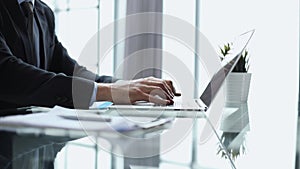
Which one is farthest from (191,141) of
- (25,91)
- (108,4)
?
(108,4)

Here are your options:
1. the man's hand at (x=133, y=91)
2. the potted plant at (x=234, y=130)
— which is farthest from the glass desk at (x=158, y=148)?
the man's hand at (x=133, y=91)

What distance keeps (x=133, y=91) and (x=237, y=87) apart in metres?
0.67

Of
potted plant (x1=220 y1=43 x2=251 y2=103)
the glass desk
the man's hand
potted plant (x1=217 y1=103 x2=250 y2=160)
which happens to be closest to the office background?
potted plant (x1=220 y1=43 x2=251 y2=103)

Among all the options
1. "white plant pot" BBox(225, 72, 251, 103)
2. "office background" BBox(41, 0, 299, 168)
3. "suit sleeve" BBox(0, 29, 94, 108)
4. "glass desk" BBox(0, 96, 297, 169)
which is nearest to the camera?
"glass desk" BBox(0, 96, 297, 169)

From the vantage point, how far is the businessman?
42.9 inches

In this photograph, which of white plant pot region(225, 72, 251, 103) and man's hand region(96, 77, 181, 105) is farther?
white plant pot region(225, 72, 251, 103)

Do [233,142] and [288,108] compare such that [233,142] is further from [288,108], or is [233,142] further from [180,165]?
[288,108]

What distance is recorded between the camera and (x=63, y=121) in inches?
40.1

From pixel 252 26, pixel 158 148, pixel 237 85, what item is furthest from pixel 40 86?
pixel 252 26

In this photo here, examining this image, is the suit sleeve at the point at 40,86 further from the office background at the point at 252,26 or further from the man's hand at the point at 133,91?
the office background at the point at 252,26

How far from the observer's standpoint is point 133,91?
3.86 ft

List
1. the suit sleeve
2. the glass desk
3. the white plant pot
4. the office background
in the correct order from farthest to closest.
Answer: the office background → the white plant pot → the suit sleeve → the glass desk

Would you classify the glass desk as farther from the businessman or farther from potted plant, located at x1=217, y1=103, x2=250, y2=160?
the businessman

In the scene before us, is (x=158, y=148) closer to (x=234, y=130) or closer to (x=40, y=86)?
(x=234, y=130)
